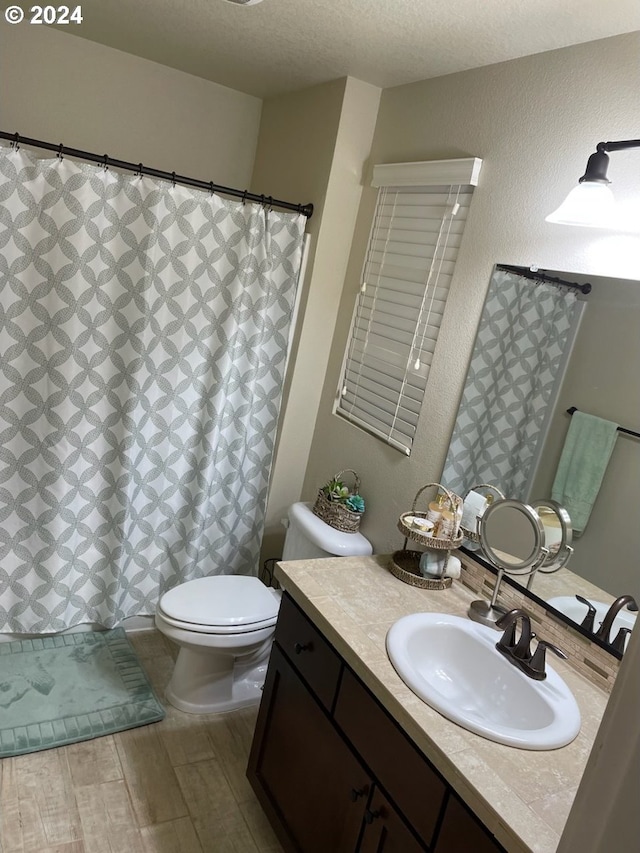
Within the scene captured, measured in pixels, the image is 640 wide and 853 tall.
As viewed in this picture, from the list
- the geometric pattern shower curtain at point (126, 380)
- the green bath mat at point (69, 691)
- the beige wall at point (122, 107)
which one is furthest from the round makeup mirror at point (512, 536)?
the beige wall at point (122, 107)

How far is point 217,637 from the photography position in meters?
2.12

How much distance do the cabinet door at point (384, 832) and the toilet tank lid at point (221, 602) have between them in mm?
861

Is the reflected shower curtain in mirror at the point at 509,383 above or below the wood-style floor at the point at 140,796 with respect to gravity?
above

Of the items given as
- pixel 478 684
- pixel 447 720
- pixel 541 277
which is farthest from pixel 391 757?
pixel 541 277

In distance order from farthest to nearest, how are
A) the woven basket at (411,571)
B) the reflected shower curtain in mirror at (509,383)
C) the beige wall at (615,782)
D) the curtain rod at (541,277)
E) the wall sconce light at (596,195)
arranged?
the woven basket at (411,571) < the reflected shower curtain in mirror at (509,383) < the curtain rod at (541,277) < the wall sconce light at (596,195) < the beige wall at (615,782)

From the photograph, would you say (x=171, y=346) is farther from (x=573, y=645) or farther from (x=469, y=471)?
(x=573, y=645)

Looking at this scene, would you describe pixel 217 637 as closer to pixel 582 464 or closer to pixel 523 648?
pixel 523 648

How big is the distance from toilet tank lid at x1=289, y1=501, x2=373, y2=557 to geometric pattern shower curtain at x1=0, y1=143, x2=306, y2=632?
0.42 metres

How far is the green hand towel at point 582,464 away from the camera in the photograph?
1.61 metres

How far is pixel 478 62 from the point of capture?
78.0 inches

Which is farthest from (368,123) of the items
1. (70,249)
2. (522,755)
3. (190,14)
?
(522,755)

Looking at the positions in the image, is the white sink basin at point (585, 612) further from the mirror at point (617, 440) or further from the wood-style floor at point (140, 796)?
the wood-style floor at point (140, 796)

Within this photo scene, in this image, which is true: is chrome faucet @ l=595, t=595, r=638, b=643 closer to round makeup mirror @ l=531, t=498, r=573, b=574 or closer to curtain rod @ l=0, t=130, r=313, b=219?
round makeup mirror @ l=531, t=498, r=573, b=574

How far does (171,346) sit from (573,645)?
1.74 metres
